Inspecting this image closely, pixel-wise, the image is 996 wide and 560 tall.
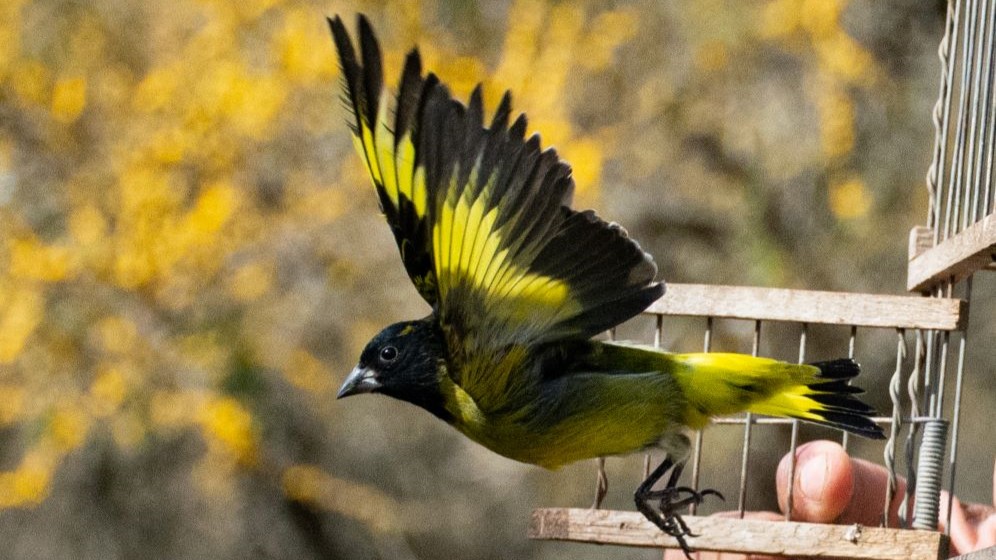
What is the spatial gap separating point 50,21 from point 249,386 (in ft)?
6.46

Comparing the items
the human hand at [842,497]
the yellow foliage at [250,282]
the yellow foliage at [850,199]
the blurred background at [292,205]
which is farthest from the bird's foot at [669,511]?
the yellow foliage at [250,282]

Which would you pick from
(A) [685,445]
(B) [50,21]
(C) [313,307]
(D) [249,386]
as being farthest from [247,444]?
(A) [685,445]

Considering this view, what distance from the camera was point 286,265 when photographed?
6773 mm

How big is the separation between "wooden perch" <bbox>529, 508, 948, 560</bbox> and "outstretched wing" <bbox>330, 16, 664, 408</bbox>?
0.36 m

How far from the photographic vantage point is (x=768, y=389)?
3125 millimetres

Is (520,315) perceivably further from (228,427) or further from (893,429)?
(228,427)

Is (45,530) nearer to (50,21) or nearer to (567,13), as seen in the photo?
(50,21)

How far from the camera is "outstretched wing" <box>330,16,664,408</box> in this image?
2539mm

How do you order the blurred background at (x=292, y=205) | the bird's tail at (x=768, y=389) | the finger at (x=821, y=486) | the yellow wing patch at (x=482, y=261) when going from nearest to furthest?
the yellow wing patch at (x=482, y=261) < the bird's tail at (x=768, y=389) < the finger at (x=821, y=486) < the blurred background at (x=292, y=205)


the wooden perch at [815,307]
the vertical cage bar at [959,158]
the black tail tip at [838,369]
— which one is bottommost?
the black tail tip at [838,369]

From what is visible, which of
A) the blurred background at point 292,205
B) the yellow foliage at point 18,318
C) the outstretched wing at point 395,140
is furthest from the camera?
the yellow foliage at point 18,318

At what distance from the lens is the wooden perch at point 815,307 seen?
305 cm

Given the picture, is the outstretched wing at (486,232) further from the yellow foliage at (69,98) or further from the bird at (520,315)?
the yellow foliage at (69,98)

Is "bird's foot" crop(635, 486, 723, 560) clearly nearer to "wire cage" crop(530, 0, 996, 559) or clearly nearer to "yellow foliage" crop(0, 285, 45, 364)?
"wire cage" crop(530, 0, 996, 559)
